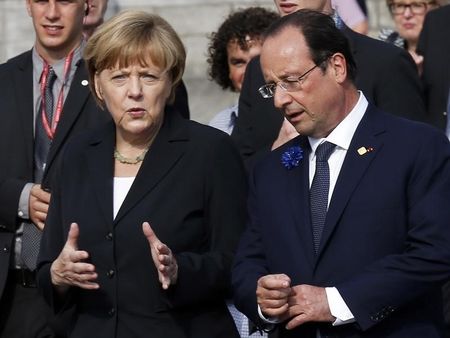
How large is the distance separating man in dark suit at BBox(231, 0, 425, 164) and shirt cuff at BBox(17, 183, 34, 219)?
1041 millimetres

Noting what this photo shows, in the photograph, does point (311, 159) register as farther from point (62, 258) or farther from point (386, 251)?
point (62, 258)

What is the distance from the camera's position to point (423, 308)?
5.18 metres

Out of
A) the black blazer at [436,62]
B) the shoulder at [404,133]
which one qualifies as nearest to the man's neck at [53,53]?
the black blazer at [436,62]

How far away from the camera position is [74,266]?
17.8 feet

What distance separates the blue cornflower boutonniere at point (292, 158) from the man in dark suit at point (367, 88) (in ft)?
2.90

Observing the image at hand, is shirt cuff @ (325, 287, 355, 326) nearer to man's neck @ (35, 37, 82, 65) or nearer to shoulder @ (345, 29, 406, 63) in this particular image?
shoulder @ (345, 29, 406, 63)

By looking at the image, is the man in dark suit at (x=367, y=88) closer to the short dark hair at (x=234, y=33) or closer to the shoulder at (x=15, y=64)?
the shoulder at (x=15, y=64)

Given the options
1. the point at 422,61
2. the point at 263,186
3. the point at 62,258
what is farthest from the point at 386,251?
the point at 422,61

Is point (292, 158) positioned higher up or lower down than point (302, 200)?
higher up

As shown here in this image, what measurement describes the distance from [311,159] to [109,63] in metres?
0.94

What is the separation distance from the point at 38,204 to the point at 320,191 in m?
1.67

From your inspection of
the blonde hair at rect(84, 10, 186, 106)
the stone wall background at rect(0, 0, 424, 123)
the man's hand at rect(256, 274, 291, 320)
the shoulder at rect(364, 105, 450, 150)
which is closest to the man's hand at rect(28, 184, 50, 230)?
the blonde hair at rect(84, 10, 186, 106)

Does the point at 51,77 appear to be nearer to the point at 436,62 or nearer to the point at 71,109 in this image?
the point at 71,109

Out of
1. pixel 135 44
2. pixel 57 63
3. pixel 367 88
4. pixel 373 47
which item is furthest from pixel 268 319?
pixel 57 63
